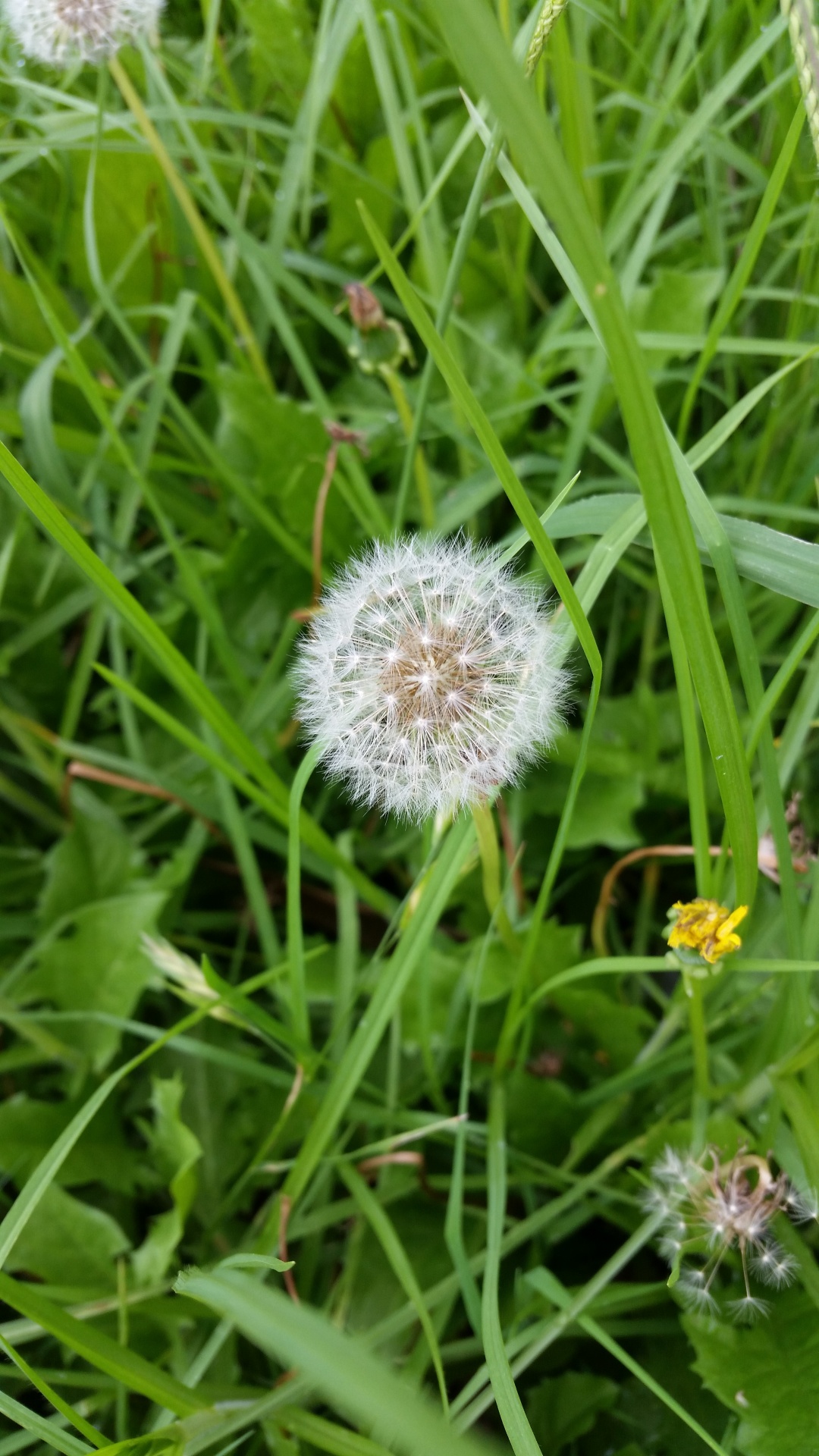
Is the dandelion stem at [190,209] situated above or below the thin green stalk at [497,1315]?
above

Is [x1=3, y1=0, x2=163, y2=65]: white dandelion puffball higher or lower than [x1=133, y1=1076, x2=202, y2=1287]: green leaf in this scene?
higher

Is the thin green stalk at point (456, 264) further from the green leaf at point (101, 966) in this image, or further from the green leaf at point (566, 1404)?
the green leaf at point (566, 1404)

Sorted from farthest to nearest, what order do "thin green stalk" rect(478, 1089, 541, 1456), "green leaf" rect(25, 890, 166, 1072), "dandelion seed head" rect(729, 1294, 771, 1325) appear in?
"green leaf" rect(25, 890, 166, 1072)
"dandelion seed head" rect(729, 1294, 771, 1325)
"thin green stalk" rect(478, 1089, 541, 1456)

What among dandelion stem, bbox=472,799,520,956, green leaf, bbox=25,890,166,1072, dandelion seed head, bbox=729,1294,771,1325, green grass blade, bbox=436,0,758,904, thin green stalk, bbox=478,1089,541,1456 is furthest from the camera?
green leaf, bbox=25,890,166,1072

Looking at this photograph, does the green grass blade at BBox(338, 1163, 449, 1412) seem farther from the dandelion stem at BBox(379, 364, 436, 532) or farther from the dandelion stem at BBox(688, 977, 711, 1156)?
the dandelion stem at BBox(379, 364, 436, 532)

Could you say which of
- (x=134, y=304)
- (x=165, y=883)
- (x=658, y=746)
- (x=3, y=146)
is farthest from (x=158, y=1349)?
(x=134, y=304)

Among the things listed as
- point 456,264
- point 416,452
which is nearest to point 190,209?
point 416,452

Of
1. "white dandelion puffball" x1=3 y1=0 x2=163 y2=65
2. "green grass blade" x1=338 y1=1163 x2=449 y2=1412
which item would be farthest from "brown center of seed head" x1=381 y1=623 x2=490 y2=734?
"white dandelion puffball" x1=3 y1=0 x2=163 y2=65

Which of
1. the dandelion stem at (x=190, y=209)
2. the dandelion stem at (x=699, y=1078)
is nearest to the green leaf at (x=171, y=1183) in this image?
the dandelion stem at (x=699, y=1078)
